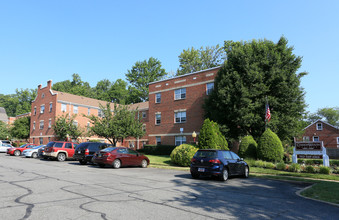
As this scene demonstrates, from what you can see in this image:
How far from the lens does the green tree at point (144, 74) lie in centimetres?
6688

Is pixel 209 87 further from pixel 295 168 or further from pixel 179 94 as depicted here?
pixel 295 168

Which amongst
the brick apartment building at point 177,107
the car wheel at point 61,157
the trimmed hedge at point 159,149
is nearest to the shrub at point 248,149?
the brick apartment building at point 177,107

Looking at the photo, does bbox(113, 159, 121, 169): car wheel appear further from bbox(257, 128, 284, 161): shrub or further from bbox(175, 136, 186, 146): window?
bbox(175, 136, 186, 146): window

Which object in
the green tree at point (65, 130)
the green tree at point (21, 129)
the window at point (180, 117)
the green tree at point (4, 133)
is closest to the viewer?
the window at point (180, 117)

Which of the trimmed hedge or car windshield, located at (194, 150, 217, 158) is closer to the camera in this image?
Answer: car windshield, located at (194, 150, 217, 158)

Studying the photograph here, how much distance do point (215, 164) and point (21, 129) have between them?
5434cm

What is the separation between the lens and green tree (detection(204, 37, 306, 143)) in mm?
22719

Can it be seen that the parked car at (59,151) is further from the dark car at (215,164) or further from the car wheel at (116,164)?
the dark car at (215,164)

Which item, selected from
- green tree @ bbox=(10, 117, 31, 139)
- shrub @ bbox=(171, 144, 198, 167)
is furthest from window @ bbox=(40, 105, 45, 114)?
shrub @ bbox=(171, 144, 198, 167)

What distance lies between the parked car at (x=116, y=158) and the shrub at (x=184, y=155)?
311 cm

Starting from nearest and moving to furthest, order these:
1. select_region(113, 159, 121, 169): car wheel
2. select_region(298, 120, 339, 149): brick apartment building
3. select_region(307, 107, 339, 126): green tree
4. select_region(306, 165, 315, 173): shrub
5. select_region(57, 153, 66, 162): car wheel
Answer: select_region(306, 165, 315, 173): shrub, select_region(113, 159, 121, 169): car wheel, select_region(57, 153, 66, 162): car wheel, select_region(298, 120, 339, 149): brick apartment building, select_region(307, 107, 339, 126): green tree

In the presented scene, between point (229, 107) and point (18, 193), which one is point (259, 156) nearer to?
point (229, 107)

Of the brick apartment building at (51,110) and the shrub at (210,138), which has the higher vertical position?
the brick apartment building at (51,110)

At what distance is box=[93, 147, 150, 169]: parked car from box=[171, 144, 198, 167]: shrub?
3.11m
